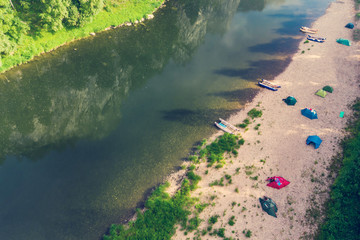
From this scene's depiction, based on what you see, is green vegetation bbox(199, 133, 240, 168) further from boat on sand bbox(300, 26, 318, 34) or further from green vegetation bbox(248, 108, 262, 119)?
boat on sand bbox(300, 26, 318, 34)

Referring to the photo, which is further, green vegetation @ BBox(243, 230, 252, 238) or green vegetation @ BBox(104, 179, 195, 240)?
green vegetation @ BBox(104, 179, 195, 240)

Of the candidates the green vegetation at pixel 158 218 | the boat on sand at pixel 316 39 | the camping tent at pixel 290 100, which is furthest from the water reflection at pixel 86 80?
the camping tent at pixel 290 100

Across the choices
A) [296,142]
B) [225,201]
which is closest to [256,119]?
[296,142]

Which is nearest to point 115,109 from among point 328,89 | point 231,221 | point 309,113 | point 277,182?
point 231,221

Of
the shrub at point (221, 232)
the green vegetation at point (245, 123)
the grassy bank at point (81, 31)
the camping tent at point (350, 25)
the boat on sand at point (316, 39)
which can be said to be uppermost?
the grassy bank at point (81, 31)

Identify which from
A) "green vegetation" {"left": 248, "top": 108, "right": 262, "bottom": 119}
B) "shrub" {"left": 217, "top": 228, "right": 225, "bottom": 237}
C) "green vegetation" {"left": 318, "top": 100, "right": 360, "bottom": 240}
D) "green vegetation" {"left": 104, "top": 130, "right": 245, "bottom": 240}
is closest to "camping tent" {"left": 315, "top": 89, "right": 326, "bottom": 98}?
"green vegetation" {"left": 318, "top": 100, "right": 360, "bottom": 240}

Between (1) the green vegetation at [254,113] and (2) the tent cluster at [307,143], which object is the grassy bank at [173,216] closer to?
(2) the tent cluster at [307,143]

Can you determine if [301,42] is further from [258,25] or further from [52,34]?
[52,34]
